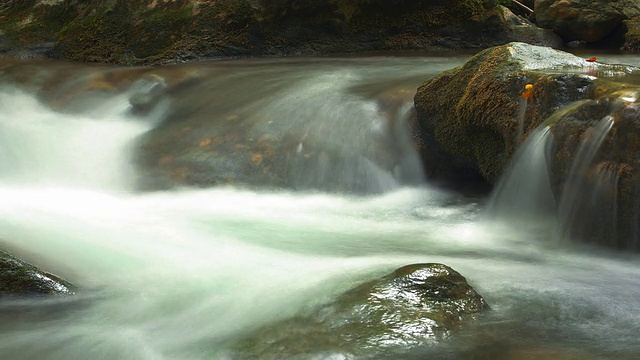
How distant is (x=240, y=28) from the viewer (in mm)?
9742

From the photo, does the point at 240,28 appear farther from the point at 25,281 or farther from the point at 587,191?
the point at 25,281

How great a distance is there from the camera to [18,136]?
6.70 meters

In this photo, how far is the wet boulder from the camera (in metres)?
4.88

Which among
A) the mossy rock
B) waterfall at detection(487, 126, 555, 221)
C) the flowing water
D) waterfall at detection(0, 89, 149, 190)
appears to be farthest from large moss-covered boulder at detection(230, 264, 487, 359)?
the mossy rock

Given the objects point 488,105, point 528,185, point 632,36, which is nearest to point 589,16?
point 632,36

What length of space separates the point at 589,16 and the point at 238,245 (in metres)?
8.06

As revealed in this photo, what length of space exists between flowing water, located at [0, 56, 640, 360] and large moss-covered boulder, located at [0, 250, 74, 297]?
11 cm

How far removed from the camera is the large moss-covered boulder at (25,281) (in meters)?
3.57

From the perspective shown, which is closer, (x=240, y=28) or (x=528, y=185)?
(x=528, y=185)

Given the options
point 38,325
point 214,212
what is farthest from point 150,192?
point 38,325

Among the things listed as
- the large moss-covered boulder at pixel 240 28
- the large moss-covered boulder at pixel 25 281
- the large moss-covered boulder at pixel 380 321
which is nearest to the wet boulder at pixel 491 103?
the large moss-covered boulder at pixel 380 321

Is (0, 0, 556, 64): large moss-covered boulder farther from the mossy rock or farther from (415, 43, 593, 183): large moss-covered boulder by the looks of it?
(415, 43, 593, 183): large moss-covered boulder

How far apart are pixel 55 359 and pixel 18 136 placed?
4.20m

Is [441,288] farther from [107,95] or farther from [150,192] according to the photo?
[107,95]
